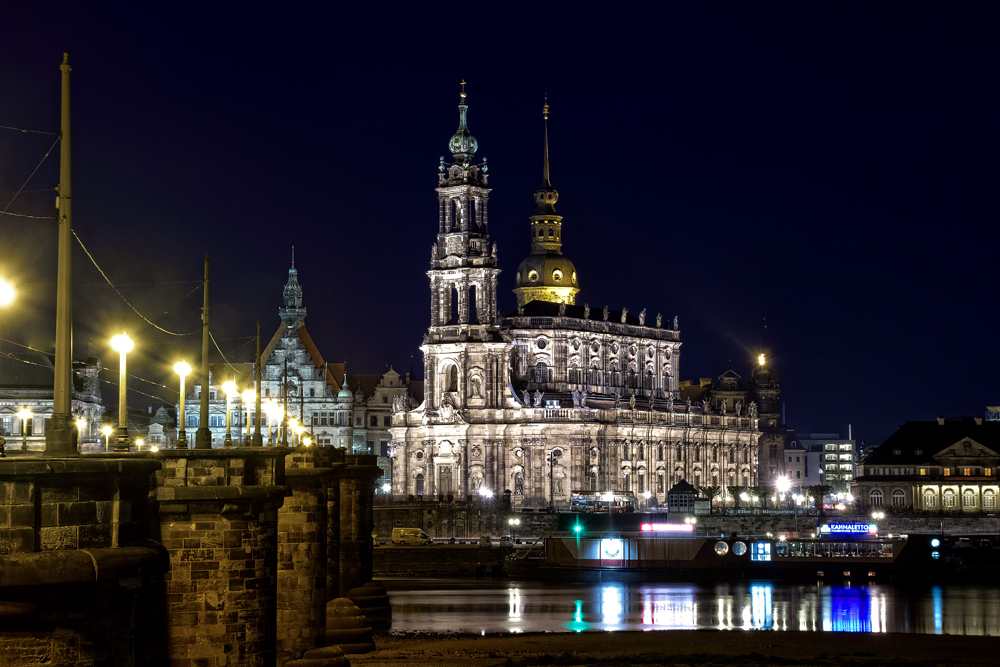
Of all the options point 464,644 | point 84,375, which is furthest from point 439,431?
point 464,644

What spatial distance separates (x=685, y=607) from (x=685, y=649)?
71.5 feet

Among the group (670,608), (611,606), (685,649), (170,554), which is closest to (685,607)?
(670,608)

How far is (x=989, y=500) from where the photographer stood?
461ft

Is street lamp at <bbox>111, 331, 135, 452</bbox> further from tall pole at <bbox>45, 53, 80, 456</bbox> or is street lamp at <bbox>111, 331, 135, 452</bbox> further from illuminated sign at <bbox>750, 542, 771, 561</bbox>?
illuminated sign at <bbox>750, 542, 771, 561</bbox>

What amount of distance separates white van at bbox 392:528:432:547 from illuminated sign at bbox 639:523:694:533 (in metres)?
18.5

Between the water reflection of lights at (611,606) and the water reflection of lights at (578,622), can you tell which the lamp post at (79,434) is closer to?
the water reflection of lights at (578,622)

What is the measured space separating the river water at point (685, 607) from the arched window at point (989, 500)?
48048 mm

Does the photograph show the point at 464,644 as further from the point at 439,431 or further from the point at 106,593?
the point at 439,431

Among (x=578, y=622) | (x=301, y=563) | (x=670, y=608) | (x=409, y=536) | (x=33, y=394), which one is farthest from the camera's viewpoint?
(x=33, y=394)

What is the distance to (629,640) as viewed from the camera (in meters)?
61.7

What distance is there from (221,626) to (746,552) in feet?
258

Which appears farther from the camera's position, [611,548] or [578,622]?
[611,548]

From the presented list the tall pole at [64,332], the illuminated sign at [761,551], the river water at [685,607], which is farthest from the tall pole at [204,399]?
the illuminated sign at [761,551]

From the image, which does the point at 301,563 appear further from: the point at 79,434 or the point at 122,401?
the point at 122,401
